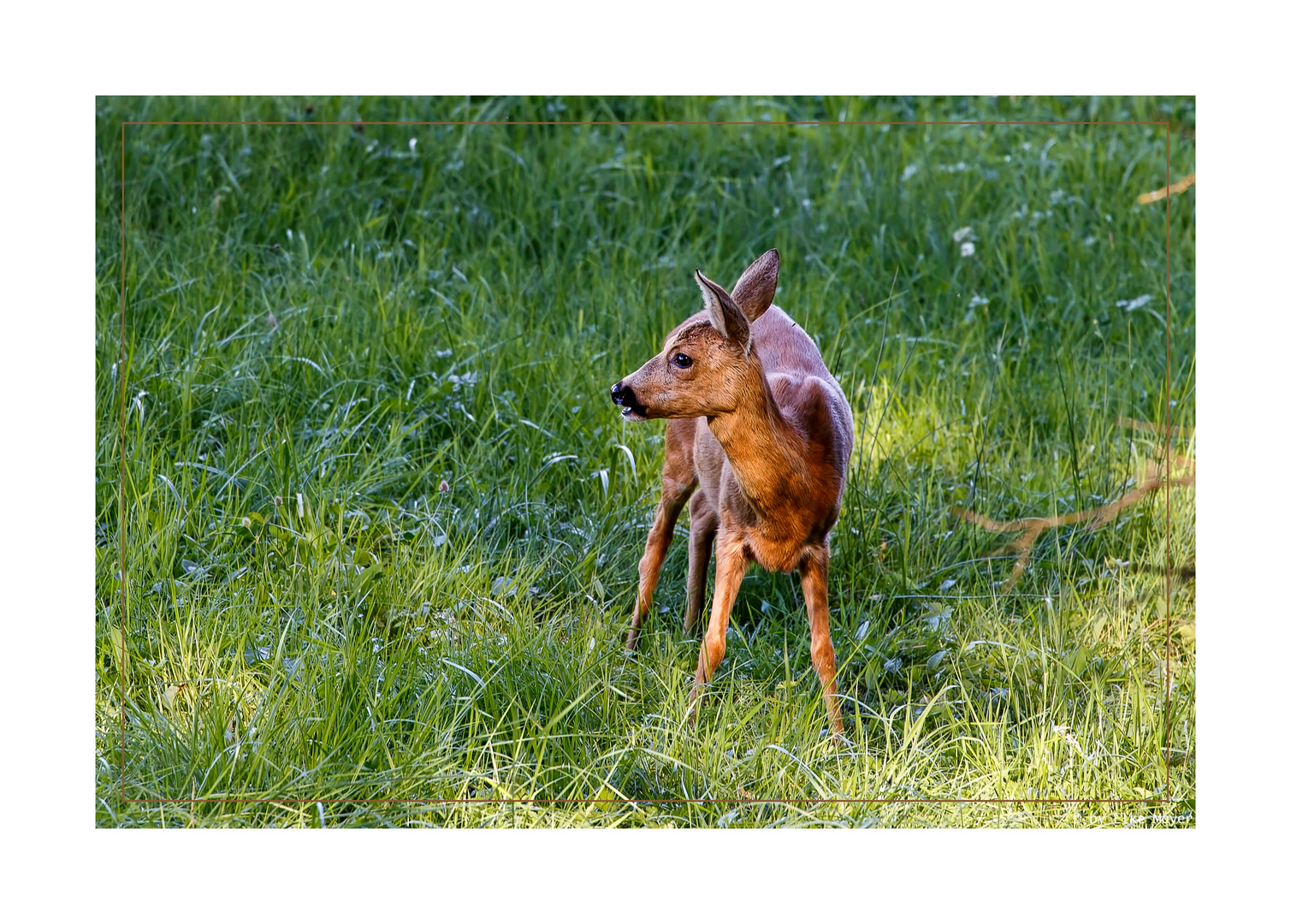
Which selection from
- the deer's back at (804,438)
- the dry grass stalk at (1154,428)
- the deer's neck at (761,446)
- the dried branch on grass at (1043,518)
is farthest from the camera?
the dry grass stalk at (1154,428)

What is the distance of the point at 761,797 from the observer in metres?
3.28

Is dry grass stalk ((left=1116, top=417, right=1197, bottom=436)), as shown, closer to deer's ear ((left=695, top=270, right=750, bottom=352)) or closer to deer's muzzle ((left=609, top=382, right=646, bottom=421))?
deer's ear ((left=695, top=270, right=750, bottom=352))

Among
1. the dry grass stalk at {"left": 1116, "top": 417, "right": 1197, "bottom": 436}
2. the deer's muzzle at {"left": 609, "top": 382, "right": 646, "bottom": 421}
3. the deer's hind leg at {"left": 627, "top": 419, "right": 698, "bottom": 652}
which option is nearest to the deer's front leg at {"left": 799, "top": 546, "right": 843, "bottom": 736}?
the deer's hind leg at {"left": 627, "top": 419, "right": 698, "bottom": 652}

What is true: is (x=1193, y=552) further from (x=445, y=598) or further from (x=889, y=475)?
(x=445, y=598)

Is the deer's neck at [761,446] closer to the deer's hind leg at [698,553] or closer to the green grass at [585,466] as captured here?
the deer's hind leg at [698,553]

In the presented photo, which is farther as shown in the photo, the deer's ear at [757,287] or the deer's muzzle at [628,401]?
the deer's ear at [757,287]

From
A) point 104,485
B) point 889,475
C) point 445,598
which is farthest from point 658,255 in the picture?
point 104,485

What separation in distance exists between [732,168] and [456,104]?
106 centimetres

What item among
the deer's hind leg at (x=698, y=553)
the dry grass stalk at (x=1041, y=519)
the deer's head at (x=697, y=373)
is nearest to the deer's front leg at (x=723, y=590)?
the deer's hind leg at (x=698, y=553)

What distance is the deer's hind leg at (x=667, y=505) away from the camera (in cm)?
361

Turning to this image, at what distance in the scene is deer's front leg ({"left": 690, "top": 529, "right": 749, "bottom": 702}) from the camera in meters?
3.33

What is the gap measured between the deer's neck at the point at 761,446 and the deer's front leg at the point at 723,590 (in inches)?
5.5

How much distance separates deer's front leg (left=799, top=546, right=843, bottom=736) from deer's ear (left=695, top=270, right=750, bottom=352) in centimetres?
59

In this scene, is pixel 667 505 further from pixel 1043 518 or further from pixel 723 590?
pixel 1043 518
